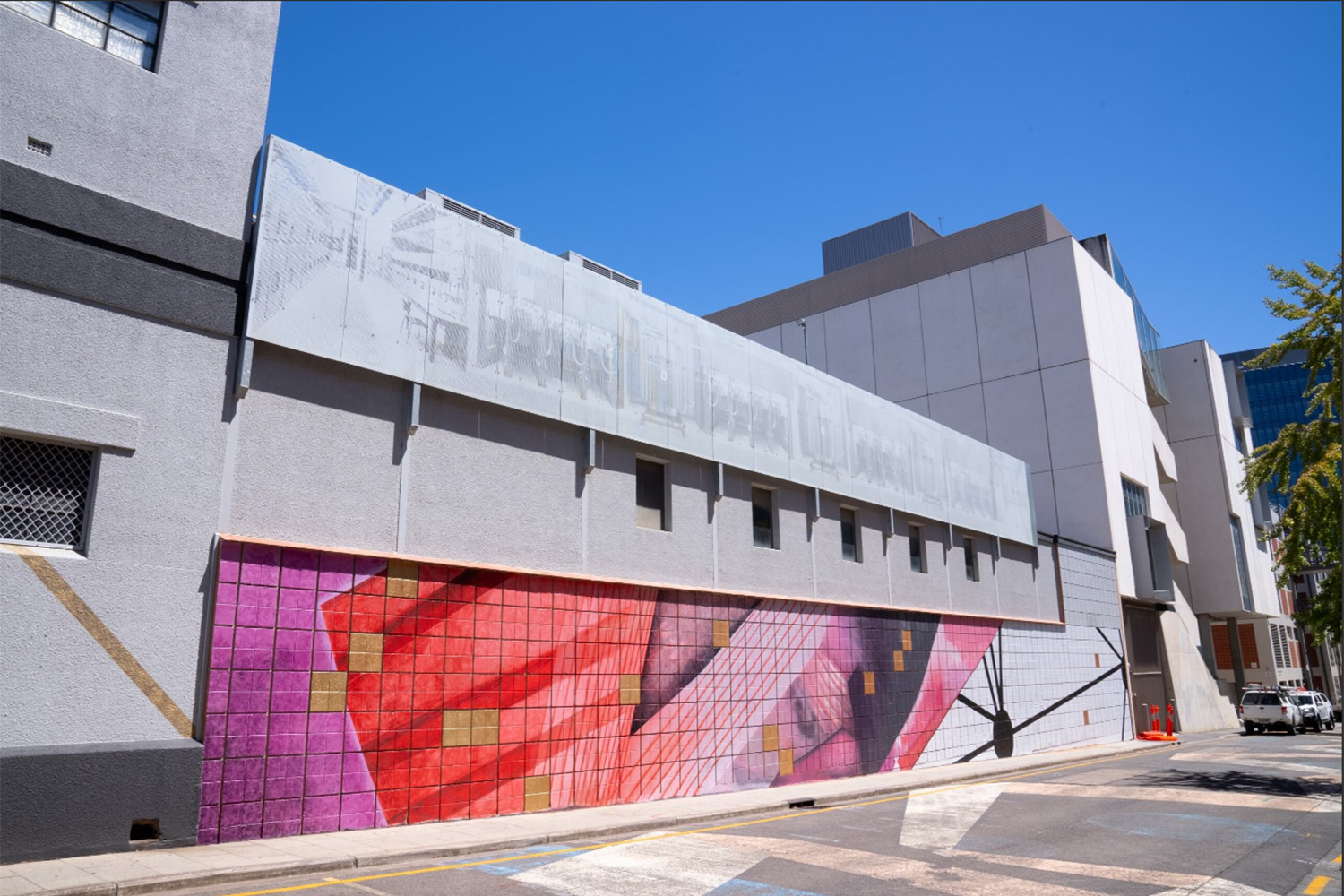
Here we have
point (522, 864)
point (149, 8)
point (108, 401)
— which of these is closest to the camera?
point (522, 864)

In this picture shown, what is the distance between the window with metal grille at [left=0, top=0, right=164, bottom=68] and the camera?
10.5 metres

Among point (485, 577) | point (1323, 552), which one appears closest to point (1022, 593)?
point (1323, 552)

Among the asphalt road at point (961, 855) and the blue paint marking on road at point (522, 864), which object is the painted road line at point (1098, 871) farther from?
the blue paint marking on road at point (522, 864)

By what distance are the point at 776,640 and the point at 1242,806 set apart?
26.9 feet

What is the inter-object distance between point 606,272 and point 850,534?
30.4 feet

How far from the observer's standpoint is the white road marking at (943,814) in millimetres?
11406

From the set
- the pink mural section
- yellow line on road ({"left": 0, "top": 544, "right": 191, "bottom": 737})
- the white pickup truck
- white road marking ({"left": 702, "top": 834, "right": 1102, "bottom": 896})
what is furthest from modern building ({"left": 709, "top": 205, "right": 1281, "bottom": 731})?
yellow line on road ({"left": 0, "top": 544, "right": 191, "bottom": 737})

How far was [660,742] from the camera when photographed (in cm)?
1576

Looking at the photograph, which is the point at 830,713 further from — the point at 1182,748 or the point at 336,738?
the point at 1182,748

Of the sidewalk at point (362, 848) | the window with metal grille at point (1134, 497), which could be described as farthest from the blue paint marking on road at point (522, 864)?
the window with metal grille at point (1134, 497)

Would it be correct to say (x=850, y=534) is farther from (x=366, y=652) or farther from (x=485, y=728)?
(x=366, y=652)

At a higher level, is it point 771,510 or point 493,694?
point 771,510

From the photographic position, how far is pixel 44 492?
9.54 metres

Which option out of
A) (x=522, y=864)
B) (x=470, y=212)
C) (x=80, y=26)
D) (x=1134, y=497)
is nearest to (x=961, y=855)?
(x=522, y=864)
